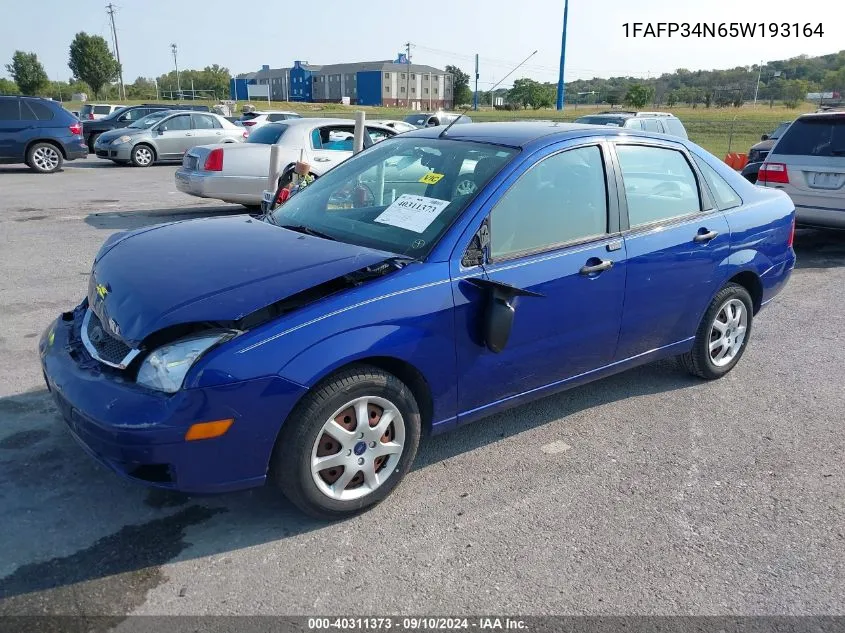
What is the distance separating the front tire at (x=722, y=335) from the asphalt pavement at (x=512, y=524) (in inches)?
6.4

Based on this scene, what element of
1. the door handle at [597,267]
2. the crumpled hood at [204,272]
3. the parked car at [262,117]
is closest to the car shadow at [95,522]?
the crumpled hood at [204,272]

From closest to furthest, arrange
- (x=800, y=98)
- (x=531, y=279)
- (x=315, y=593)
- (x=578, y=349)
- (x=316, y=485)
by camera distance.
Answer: (x=315, y=593) < (x=316, y=485) < (x=531, y=279) < (x=578, y=349) < (x=800, y=98)

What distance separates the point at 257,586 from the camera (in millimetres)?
2785

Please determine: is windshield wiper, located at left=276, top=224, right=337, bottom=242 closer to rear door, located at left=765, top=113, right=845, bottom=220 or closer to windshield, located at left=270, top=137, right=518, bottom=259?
windshield, located at left=270, top=137, right=518, bottom=259

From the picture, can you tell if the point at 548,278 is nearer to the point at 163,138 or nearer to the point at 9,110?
the point at 9,110

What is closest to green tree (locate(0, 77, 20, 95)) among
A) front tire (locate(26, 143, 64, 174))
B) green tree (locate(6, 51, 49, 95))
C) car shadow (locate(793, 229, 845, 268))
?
green tree (locate(6, 51, 49, 95))

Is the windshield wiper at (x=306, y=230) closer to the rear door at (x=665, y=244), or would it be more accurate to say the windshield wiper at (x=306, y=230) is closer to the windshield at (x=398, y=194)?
the windshield at (x=398, y=194)

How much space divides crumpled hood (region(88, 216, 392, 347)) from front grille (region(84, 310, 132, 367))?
0.06 metres

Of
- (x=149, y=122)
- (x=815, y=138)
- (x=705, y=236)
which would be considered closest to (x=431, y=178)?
(x=705, y=236)

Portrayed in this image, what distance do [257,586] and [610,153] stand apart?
2.93 m

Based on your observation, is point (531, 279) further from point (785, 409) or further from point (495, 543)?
point (785, 409)

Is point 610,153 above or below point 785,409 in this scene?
above

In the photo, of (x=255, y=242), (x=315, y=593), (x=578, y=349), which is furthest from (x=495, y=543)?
(x=255, y=242)

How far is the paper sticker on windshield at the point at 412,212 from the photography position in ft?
Result: 11.7
